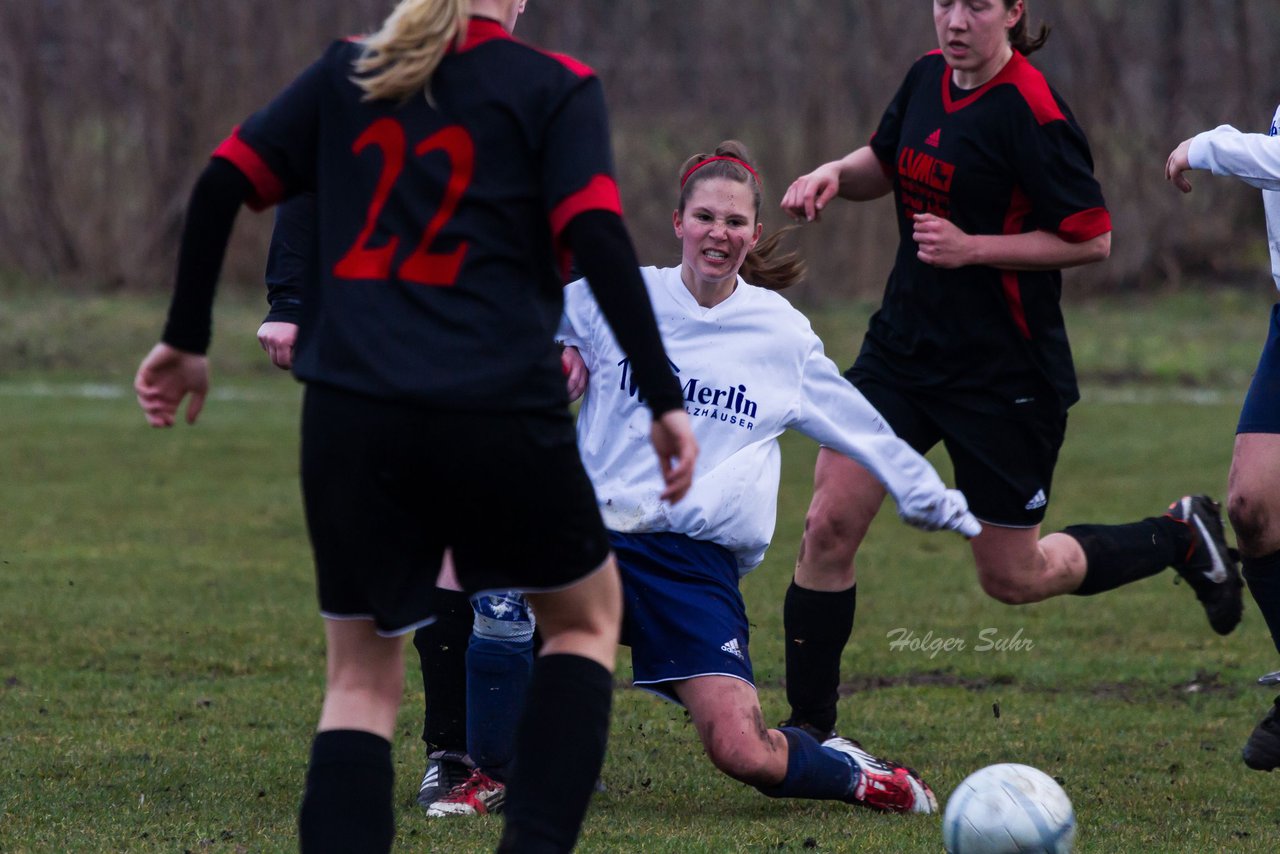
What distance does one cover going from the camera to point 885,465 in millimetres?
3916

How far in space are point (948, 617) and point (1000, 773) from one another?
3466mm

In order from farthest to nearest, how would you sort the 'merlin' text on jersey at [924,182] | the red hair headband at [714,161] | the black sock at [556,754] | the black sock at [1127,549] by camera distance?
1. the black sock at [1127,549]
2. the 'merlin' text on jersey at [924,182]
3. the red hair headband at [714,161]
4. the black sock at [556,754]

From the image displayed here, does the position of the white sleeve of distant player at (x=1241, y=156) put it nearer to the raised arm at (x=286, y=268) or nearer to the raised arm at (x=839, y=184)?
the raised arm at (x=839, y=184)

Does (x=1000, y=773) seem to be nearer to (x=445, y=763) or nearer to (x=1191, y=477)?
(x=445, y=763)

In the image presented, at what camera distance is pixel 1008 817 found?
366 centimetres

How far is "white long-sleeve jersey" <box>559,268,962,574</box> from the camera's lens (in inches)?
168

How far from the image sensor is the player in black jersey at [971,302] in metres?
4.68

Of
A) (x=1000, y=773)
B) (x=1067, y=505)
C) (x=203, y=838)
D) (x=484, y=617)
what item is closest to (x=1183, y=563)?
(x=1000, y=773)

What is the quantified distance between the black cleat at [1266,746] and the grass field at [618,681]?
108 millimetres

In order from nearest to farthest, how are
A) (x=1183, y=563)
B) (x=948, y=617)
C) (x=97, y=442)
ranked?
(x=1183, y=563), (x=948, y=617), (x=97, y=442)

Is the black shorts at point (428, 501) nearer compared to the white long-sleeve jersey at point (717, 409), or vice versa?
the black shorts at point (428, 501)

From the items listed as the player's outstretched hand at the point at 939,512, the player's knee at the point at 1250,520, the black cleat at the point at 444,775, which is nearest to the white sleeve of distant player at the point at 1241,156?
the player's knee at the point at 1250,520

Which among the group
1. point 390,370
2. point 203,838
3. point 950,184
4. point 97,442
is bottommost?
point 97,442

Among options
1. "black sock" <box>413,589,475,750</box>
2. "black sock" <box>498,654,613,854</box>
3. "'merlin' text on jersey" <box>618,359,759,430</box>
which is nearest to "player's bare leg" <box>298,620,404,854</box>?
"black sock" <box>498,654,613,854</box>
